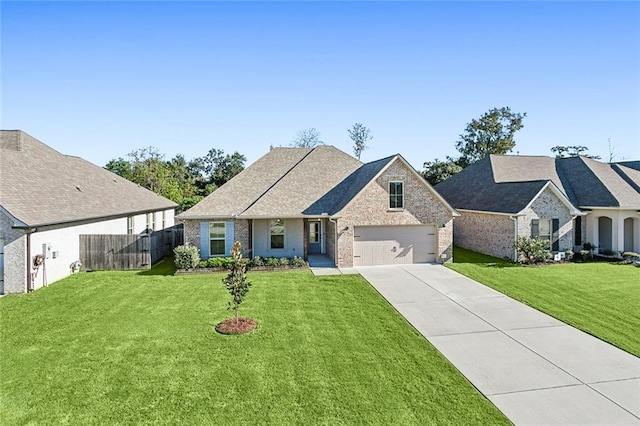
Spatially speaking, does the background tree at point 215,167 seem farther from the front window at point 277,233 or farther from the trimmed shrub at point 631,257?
the trimmed shrub at point 631,257

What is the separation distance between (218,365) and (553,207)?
2078 cm

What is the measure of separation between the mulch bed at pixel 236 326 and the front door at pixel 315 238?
39.2 feet

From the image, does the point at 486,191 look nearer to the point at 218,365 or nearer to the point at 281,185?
the point at 281,185

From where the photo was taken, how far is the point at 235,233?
63.3 ft

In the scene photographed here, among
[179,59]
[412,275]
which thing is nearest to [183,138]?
[179,59]

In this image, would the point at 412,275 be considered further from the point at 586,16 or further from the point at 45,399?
the point at 45,399

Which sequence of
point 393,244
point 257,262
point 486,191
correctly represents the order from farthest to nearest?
point 486,191 → point 393,244 → point 257,262

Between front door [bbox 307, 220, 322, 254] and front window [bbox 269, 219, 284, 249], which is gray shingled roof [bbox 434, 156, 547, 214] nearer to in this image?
front door [bbox 307, 220, 322, 254]

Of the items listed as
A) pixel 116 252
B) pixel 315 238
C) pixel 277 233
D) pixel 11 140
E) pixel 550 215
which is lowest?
pixel 116 252

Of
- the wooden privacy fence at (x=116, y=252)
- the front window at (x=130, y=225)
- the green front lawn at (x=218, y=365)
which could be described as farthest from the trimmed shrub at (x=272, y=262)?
the front window at (x=130, y=225)

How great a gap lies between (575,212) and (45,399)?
24.9 meters

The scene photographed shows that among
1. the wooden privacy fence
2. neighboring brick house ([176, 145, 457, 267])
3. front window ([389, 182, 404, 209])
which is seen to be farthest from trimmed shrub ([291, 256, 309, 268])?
the wooden privacy fence

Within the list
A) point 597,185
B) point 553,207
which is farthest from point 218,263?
point 597,185

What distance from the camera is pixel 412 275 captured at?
17188mm
